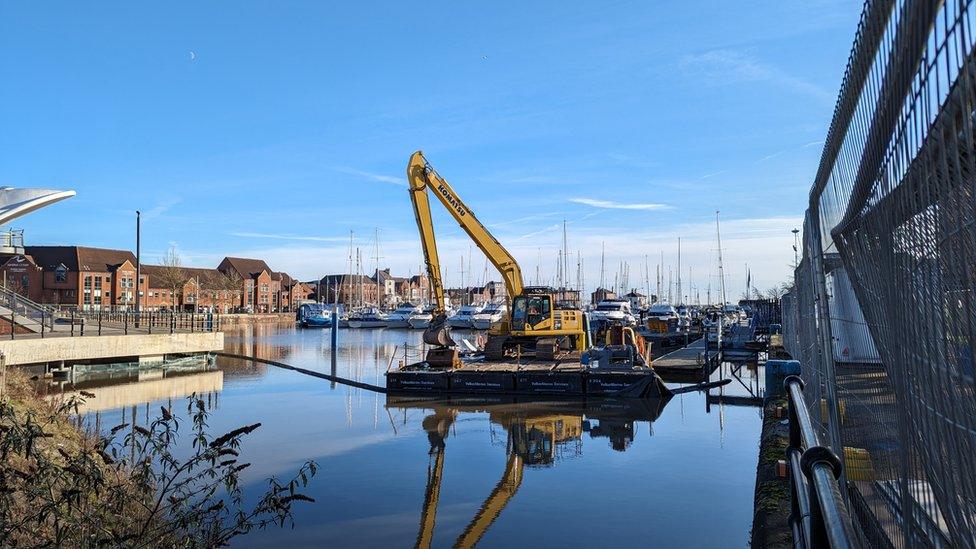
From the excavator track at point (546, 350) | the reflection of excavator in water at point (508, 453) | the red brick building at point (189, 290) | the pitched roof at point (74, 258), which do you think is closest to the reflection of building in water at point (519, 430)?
the reflection of excavator in water at point (508, 453)

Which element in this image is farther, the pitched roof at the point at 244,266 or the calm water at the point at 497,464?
the pitched roof at the point at 244,266

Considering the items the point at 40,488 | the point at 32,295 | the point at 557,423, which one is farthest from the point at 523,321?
the point at 32,295

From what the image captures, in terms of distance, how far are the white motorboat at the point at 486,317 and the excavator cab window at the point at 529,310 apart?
1804 inches

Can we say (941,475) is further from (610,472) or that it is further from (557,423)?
(557,423)

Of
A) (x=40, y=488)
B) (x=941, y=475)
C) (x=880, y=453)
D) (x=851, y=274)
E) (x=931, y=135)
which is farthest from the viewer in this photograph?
(x=40, y=488)

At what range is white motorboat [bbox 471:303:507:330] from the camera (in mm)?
79438

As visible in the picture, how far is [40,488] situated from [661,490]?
10.5 meters

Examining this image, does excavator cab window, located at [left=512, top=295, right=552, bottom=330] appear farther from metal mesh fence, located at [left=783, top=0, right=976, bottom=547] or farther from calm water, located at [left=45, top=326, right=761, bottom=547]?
metal mesh fence, located at [left=783, top=0, right=976, bottom=547]

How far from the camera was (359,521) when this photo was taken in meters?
11.2

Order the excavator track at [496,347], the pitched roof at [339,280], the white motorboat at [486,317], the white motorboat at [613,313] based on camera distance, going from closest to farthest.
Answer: the excavator track at [496,347]
the white motorboat at [613,313]
the white motorboat at [486,317]
the pitched roof at [339,280]

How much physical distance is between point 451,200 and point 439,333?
18.3ft

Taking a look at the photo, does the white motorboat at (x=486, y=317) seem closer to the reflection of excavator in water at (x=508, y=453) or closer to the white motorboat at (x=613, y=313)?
the white motorboat at (x=613, y=313)

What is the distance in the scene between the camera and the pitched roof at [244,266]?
409 ft

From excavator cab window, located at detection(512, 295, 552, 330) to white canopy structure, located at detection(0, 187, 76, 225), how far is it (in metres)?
23.9
